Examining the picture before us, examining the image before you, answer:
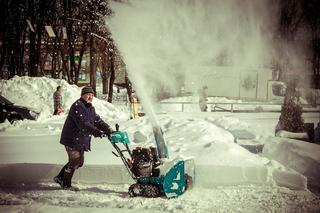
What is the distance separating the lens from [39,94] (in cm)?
1964

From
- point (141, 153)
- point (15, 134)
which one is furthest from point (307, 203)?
point (15, 134)

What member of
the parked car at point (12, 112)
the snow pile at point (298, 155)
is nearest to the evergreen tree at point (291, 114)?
the snow pile at point (298, 155)

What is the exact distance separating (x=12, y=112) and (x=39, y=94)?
4.41 metres

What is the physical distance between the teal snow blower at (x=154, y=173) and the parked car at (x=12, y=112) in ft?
34.7

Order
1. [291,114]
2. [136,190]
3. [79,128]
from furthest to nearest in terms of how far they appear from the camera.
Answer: [291,114]
[79,128]
[136,190]

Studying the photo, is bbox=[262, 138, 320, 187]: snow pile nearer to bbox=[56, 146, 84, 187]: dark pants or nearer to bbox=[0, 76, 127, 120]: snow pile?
bbox=[56, 146, 84, 187]: dark pants

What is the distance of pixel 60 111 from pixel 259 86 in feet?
81.4

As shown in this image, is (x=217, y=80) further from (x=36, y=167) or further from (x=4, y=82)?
(x=36, y=167)

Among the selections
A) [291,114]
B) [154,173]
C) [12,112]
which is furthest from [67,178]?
[12,112]

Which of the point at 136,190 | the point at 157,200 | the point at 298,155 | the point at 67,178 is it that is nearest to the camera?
the point at 157,200

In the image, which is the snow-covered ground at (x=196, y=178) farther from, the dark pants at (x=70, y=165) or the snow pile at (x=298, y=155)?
the dark pants at (x=70, y=165)

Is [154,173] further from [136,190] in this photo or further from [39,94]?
[39,94]

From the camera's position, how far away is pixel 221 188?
253 inches

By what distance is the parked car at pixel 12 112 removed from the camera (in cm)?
1500
